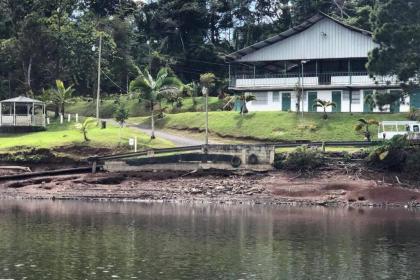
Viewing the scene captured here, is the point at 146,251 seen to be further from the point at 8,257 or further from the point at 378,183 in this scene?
the point at 378,183

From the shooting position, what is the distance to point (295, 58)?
85125mm

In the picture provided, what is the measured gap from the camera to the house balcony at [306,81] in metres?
80.6

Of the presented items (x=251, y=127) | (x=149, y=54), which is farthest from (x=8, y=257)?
(x=149, y=54)

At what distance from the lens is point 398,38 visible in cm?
6119

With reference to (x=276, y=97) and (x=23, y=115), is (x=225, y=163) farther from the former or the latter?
(x=23, y=115)

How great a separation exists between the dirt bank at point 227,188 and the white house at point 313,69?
69.3 feet

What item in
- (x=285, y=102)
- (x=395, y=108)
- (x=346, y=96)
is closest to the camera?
(x=395, y=108)

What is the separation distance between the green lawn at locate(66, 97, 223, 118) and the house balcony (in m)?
6.88

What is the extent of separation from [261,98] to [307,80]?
6.28 m

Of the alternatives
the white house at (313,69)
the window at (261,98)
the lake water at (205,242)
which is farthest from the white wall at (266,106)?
the lake water at (205,242)

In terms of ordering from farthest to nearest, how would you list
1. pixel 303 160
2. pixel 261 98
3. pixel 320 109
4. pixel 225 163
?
pixel 261 98 < pixel 320 109 < pixel 225 163 < pixel 303 160

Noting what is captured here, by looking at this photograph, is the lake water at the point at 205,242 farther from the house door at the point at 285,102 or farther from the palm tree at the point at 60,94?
the house door at the point at 285,102

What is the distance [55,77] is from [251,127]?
1181 inches

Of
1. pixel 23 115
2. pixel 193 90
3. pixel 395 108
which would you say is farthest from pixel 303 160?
pixel 193 90
